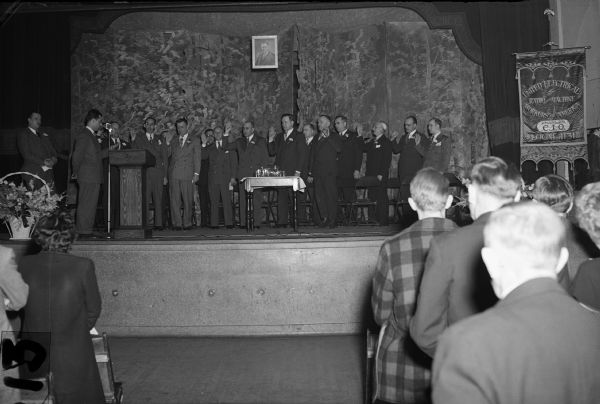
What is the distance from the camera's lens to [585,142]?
853 cm

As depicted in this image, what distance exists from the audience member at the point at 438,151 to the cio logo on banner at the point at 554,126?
1542 mm

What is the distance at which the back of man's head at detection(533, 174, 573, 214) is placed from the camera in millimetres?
3010

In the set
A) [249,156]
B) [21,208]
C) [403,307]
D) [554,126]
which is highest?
[554,126]

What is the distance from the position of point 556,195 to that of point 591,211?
992 mm

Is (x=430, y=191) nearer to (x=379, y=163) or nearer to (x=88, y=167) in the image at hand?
(x=88, y=167)

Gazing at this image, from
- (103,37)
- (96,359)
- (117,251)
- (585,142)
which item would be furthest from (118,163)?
(585,142)

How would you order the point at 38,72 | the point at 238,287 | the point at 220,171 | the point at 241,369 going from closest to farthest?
the point at 241,369, the point at 238,287, the point at 220,171, the point at 38,72

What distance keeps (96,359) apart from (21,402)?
0.50m

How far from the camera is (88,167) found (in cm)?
731

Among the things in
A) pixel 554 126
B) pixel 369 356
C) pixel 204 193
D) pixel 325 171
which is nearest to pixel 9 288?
pixel 369 356

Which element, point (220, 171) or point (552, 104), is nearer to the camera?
point (552, 104)

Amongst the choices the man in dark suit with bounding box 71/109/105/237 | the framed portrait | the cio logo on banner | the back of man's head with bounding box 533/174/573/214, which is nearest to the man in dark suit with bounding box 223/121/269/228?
the framed portrait

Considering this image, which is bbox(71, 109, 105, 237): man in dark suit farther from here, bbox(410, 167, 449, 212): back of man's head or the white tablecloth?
bbox(410, 167, 449, 212): back of man's head

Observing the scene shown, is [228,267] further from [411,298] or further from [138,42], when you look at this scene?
[138,42]
